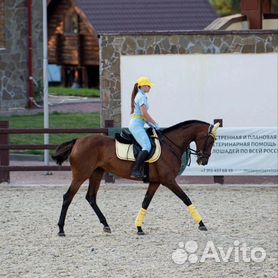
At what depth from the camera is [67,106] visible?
1280 inches

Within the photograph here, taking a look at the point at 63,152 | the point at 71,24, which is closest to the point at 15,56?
the point at 71,24

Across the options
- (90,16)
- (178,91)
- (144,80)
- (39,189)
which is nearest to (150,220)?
(144,80)

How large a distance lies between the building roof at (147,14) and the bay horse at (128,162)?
843 inches

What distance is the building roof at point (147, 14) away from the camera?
124 ft

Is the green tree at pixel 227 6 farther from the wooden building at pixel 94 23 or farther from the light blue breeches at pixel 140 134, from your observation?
the light blue breeches at pixel 140 134

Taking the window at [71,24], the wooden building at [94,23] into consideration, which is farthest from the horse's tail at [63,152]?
the window at [71,24]

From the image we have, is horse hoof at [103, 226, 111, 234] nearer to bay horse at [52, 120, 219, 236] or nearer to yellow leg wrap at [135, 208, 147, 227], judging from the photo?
bay horse at [52, 120, 219, 236]

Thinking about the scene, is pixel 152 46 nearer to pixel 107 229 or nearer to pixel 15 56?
pixel 107 229

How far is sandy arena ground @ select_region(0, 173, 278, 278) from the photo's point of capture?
12945mm

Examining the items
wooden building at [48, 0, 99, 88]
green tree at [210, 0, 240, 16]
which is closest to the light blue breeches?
wooden building at [48, 0, 99, 88]

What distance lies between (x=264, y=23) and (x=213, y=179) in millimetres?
7538

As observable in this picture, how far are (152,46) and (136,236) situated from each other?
743 centimetres

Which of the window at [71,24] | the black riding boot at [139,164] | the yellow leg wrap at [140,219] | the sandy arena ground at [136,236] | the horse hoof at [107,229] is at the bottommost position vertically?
the sandy arena ground at [136,236]

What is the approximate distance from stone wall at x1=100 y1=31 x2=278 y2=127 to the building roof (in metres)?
15.4
